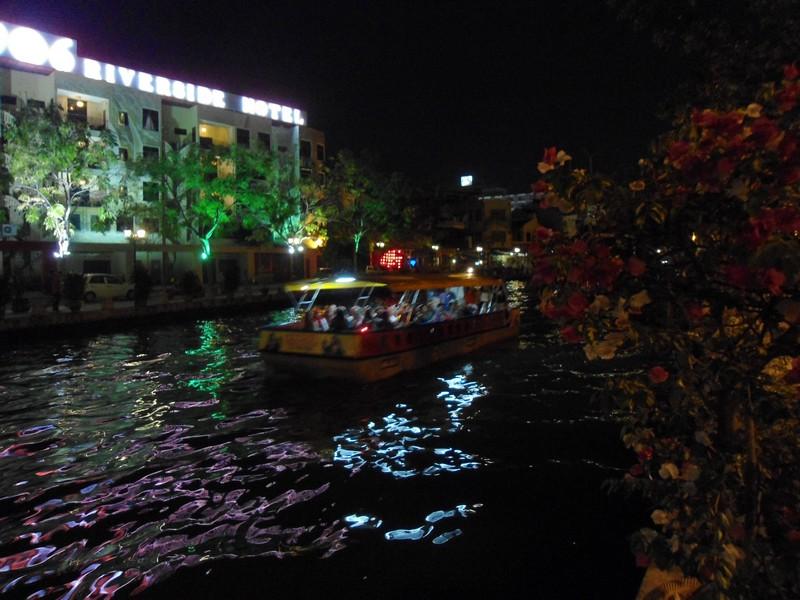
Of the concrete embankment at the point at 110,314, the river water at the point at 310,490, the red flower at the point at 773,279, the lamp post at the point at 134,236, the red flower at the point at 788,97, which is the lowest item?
the river water at the point at 310,490

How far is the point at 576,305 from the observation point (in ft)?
8.07

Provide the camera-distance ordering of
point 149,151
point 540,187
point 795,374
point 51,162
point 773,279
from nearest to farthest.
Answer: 1. point 773,279
2. point 795,374
3. point 540,187
4. point 51,162
5. point 149,151

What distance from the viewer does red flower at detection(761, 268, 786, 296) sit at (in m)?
2.13

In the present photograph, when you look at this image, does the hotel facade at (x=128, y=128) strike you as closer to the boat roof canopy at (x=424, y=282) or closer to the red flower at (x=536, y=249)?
the boat roof canopy at (x=424, y=282)

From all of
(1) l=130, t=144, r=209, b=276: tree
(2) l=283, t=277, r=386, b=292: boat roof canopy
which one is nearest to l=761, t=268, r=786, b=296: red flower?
(2) l=283, t=277, r=386, b=292: boat roof canopy

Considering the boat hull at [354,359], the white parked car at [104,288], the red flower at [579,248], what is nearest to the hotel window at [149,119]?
the white parked car at [104,288]

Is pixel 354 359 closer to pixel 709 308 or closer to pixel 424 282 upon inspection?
pixel 424 282

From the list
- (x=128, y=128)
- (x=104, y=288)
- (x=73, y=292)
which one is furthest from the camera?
(x=128, y=128)

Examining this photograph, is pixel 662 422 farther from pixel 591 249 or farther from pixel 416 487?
pixel 416 487

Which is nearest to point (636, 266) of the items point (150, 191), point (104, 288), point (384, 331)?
point (384, 331)

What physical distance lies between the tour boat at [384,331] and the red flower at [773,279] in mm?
10858

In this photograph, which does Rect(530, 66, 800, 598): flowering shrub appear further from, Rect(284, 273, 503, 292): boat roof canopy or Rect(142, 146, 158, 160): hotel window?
Rect(142, 146, 158, 160): hotel window

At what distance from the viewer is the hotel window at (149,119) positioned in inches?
1500

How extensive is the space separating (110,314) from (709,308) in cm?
2473
